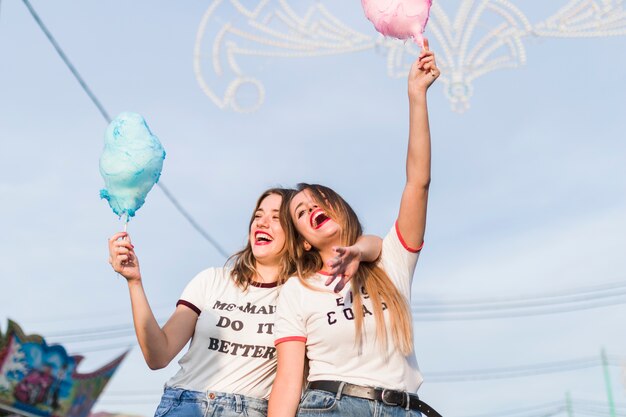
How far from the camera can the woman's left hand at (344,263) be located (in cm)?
296

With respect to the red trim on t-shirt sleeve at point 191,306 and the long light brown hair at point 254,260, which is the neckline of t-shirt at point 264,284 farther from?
Result: the red trim on t-shirt sleeve at point 191,306

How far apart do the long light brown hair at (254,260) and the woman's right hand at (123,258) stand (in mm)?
620

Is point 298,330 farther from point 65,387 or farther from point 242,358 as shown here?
point 65,387

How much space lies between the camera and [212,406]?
368cm

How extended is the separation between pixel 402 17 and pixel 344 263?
1291 mm

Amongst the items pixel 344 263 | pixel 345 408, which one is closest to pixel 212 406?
pixel 345 408

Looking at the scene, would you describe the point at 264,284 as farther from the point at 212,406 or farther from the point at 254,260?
the point at 212,406

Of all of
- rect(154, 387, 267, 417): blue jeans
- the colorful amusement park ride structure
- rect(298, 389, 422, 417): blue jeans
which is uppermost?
the colorful amusement park ride structure

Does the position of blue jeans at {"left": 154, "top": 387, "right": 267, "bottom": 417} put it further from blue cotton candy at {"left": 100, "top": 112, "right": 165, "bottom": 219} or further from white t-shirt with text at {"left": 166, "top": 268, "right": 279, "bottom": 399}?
blue cotton candy at {"left": 100, "top": 112, "right": 165, "bottom": 219}

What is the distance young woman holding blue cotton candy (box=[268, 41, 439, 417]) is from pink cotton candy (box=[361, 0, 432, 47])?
227mm

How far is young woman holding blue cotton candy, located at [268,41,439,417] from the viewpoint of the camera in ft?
10.4

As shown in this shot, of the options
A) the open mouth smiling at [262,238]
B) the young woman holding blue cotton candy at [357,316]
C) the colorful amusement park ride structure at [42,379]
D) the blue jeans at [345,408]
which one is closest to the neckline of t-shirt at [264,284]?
the open mouth smiling at [262,238]

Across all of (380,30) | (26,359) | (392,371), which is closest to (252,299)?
(392,371)

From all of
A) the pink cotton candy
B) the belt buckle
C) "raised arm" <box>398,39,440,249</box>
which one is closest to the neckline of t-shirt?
"raised arm" <box>398,39,440,249</box>
